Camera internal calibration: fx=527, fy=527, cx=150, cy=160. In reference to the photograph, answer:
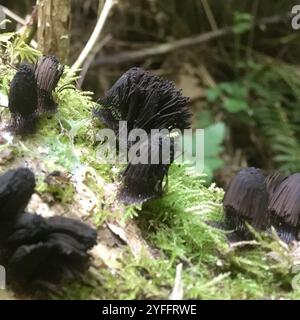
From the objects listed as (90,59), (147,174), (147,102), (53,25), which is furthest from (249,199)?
(90,59)

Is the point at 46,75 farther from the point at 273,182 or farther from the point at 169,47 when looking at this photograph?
the point at 169,47

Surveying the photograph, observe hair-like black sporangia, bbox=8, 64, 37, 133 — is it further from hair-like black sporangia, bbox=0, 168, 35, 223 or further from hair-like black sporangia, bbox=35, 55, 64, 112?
hair-like black sporangia, bbox=0, 168, 35, 223

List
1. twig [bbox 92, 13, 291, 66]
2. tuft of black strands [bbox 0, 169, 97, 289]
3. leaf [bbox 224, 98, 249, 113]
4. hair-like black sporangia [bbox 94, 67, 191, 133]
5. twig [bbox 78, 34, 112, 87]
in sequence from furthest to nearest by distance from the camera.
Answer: twig [bbox 92, 13, 291, 66], leaf [bbox 224, 98, 249, 113], twig [bbox 78, 34, 112, 87], hair-like black sporangia [bbox 94, 67, 191, 133], tuft of black strands [bbox 0, 169, 97, 289]

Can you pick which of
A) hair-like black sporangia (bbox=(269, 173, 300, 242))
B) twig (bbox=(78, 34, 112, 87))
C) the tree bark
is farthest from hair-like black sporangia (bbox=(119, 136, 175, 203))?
twig (bbox=(78, 34, 112, 87))

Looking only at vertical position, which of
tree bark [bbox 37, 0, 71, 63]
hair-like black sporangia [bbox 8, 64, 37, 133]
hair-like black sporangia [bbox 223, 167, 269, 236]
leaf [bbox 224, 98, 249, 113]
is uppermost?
tree bark [bbox 37, 0, 71, 63]

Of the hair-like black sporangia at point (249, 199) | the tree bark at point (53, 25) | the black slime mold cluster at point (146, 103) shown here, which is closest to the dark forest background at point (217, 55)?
the tree bark at point (53, 25)

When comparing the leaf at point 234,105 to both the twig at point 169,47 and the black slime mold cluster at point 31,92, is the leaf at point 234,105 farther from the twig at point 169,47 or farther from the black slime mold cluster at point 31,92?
the black slime mold cluster at point 31,92
